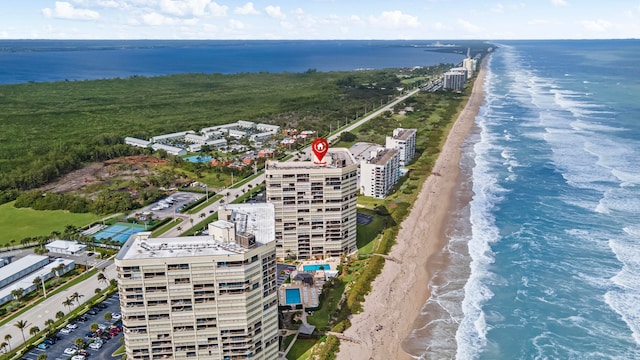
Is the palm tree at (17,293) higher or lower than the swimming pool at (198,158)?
lower

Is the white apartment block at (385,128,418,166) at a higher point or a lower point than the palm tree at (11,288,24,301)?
higher

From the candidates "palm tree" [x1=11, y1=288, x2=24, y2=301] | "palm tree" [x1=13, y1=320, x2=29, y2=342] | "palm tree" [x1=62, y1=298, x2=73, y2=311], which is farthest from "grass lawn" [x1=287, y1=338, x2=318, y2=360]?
"palm tree" [x1=11, y1=288, x2=24, y2=301]

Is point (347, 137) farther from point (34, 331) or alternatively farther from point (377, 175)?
point (34, 331)

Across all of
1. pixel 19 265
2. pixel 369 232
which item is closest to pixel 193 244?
pixel 19 265

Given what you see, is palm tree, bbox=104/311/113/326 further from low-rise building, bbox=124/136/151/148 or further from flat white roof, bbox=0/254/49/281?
low-rise building, bbox=124/136/151/148

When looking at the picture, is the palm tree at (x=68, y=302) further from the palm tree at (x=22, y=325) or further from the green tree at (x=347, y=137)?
the green tree at (x=347, y=137)

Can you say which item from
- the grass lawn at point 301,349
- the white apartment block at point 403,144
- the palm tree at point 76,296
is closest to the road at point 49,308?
the palm tree at point 76,296
